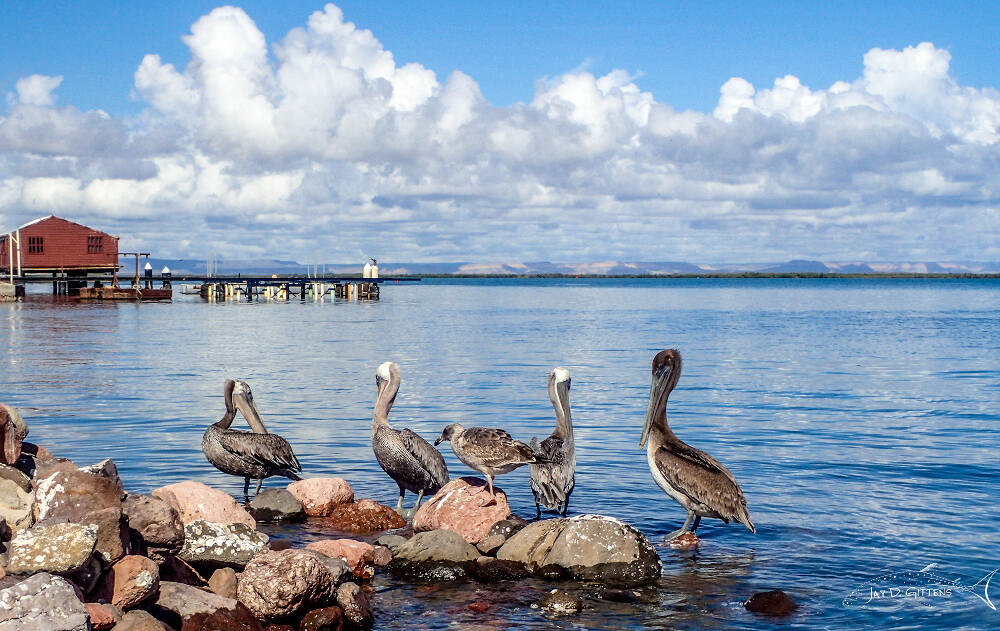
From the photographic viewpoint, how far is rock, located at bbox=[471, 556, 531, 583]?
9570mm

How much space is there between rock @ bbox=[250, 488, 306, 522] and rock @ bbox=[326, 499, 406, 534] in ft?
1.39

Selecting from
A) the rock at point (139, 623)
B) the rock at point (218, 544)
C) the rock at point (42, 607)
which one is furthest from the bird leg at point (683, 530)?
the rock at point (42, 607)

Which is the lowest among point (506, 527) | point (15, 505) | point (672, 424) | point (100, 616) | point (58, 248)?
point (672, 424)

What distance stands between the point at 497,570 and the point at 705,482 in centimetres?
258

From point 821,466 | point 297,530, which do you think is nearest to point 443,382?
point 821,466

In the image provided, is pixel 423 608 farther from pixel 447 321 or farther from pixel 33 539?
pixel 447 321

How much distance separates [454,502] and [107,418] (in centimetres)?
1295

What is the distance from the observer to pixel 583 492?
14.0 metres

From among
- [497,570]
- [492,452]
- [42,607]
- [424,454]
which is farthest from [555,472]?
[42,607]

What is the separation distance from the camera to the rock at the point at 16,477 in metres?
9.40

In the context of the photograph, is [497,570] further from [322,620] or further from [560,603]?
[322,620]

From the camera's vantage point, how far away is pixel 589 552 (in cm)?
961

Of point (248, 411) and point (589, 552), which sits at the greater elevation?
point (248, 411)

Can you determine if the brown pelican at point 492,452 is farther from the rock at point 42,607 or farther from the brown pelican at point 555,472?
the rock at point 42,607
